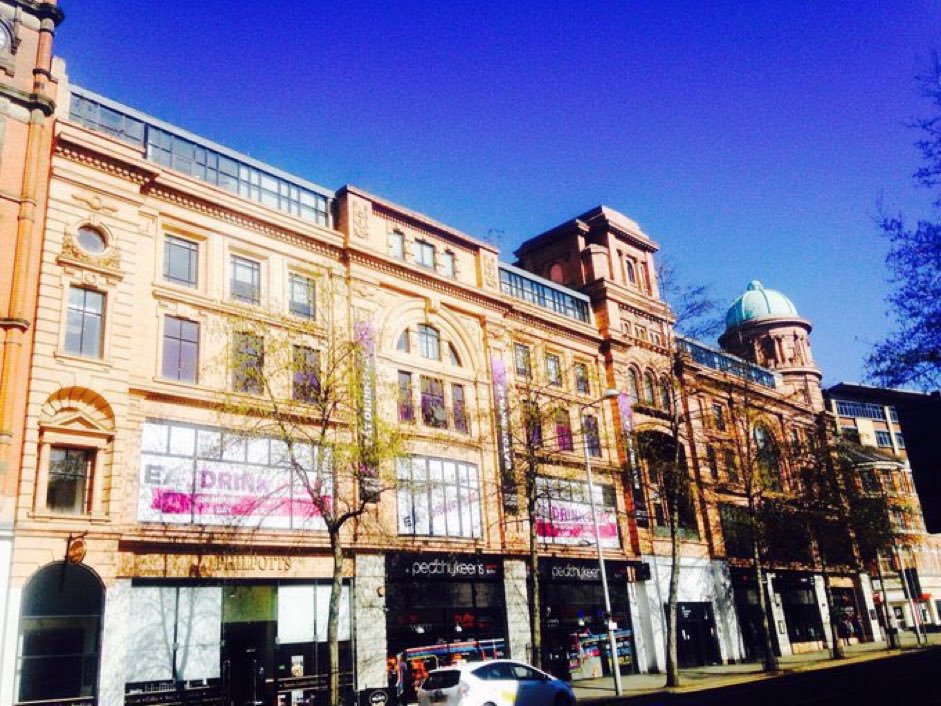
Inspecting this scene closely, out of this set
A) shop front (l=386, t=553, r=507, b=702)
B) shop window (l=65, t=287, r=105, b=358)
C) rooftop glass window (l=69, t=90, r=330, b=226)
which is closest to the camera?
shop window (l=65, t=287, r=105, b=358)

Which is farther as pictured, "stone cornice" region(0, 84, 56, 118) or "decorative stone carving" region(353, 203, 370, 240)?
"decorative stone carving" region(353, 203, 370, 240)

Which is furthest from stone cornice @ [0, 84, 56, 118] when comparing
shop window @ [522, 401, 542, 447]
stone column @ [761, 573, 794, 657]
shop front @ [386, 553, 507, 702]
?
stone column @ [761, 573, 794, 657]

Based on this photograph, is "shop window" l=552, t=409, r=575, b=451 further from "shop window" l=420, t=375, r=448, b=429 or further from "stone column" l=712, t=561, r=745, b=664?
"stone column" l=712, t=561, r=745, b=664

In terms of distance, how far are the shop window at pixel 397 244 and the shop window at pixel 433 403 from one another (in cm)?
563

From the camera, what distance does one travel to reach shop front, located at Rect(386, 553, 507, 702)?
27859mm

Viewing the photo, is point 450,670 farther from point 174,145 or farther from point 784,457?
point 784,457

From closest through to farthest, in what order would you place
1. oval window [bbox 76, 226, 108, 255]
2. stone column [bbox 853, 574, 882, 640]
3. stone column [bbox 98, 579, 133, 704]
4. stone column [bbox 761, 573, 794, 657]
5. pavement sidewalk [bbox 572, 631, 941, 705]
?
stone column [bbox 98, 579, 133, 704]
oval window [bbox 76, 226, 108, 255]
pavement sidewalk [bbox 572, 631, 941, 705]
stone column [bbox 761, 573, 794, 657]
stone column [bbox 853, 574, 882, 640]

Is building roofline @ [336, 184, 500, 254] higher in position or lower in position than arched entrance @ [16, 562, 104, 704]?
higher

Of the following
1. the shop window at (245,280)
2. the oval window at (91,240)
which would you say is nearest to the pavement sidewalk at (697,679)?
the shop window at (245,280)

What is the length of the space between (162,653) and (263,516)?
4.95m

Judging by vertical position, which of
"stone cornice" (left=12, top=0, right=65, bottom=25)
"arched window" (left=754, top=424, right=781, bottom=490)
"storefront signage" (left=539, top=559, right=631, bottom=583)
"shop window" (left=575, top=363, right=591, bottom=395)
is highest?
"stone cornice" (left=12, top=0, right=65, bottom=25)

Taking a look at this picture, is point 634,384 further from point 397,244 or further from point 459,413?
point 397,244

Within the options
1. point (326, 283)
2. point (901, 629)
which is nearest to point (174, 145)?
point (326, 283)

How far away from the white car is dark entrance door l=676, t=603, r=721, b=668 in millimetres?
21104
